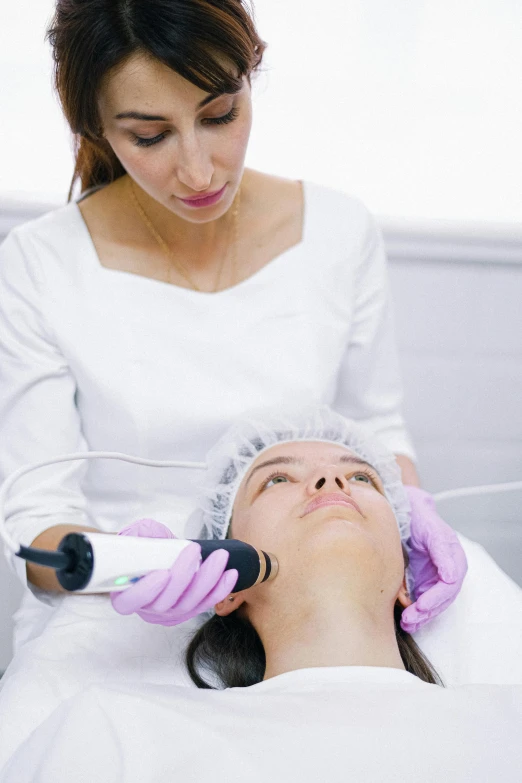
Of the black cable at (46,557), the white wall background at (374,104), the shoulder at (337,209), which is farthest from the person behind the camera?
the white wall background at (374,104)

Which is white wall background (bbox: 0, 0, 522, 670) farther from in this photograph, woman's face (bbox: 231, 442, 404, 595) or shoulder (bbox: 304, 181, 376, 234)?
woman's face (bbox: 231, 442, 404, 595)

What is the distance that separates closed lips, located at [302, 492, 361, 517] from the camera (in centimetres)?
128

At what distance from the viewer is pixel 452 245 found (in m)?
1.97

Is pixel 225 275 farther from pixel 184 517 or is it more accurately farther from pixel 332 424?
pixel 184 517

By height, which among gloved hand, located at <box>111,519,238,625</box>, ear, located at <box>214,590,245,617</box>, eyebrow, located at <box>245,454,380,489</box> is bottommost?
ear, located at <box>214,590,245,617</box>

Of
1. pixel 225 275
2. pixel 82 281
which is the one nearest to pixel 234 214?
pixel 225 275

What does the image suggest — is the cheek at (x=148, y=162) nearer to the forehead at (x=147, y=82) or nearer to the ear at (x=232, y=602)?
the forehead at (x=147, y=82)

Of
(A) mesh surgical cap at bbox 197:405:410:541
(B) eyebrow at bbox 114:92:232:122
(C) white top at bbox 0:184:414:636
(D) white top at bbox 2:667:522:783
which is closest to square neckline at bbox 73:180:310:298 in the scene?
(C) white top at bbox 0:184:414:636

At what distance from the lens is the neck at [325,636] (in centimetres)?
118

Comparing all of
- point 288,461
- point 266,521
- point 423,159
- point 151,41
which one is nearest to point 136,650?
point 266,521

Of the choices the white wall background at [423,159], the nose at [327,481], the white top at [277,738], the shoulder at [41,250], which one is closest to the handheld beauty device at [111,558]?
the white top at [277,738]

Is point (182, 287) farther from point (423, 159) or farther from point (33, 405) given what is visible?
point (423, 159)

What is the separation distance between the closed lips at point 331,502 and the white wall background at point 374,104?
0.88 meters

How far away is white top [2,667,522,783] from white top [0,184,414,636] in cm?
42
